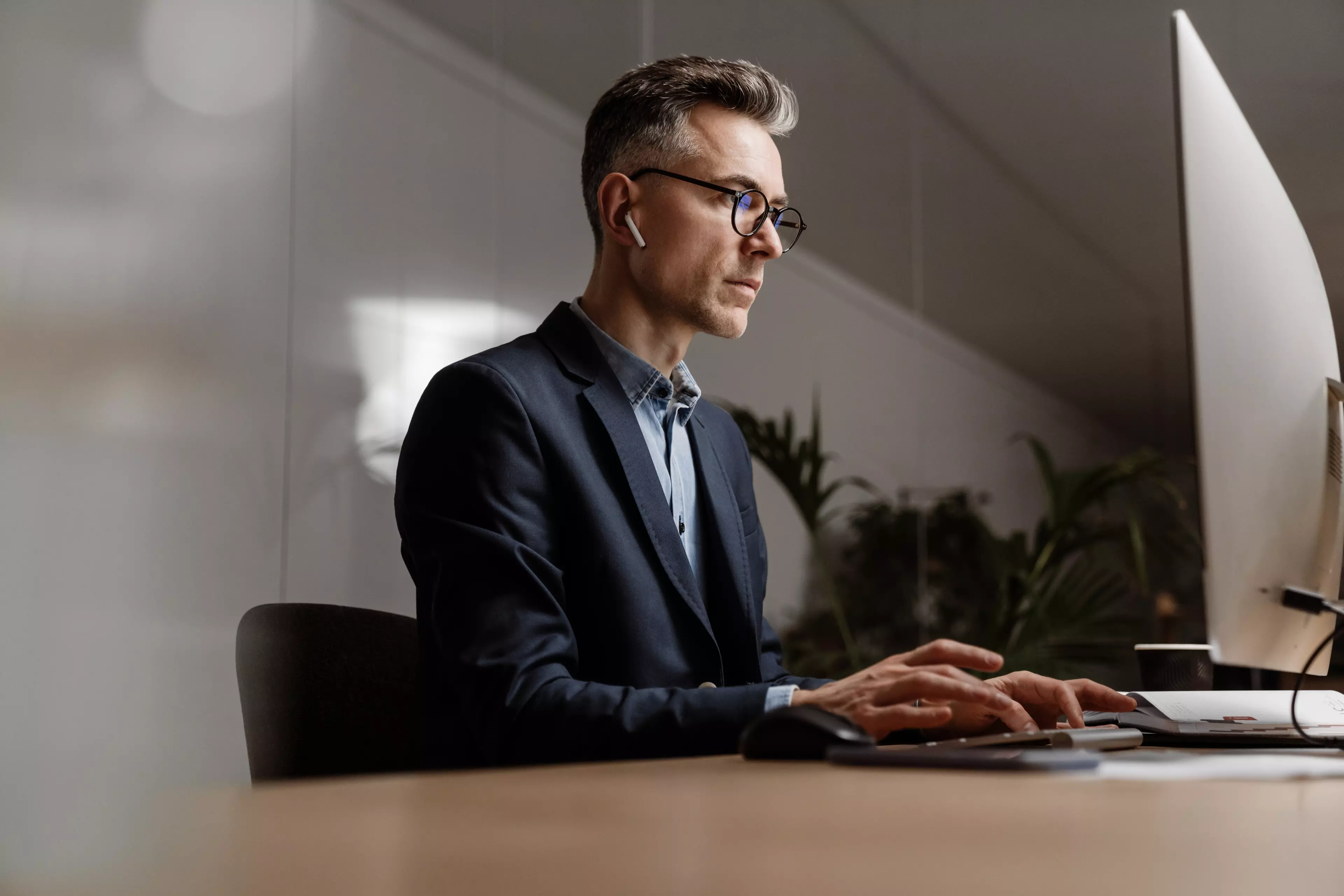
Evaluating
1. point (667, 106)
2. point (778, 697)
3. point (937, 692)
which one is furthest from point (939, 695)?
point (667, 106)

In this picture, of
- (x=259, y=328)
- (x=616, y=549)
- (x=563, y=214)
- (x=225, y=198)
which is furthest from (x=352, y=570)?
(x=616, y=549)

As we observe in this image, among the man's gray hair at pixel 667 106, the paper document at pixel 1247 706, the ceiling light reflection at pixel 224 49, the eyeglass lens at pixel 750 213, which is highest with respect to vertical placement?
the ceiling light reflection at pixel 224 49

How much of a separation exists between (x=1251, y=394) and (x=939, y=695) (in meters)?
0.34

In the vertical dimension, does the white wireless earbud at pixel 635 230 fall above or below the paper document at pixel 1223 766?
above

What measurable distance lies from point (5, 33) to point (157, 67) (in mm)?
308

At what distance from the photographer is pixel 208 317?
268 cm

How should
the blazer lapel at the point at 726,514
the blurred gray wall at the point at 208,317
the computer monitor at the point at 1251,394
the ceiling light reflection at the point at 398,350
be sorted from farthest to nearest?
1. the ceiling light reflection at the point at 398,350
2. the blurred gray wall at the point at 208,317
3. the blazer lapel at the point at 726,514
4. the computer monitor at the point at 1251,394

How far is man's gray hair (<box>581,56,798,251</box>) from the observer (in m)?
1.63

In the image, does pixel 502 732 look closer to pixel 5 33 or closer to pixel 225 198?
pixel 225 198

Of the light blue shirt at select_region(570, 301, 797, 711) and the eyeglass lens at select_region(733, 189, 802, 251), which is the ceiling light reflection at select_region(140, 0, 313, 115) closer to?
the light blue shirt at select_region(570, 301, 797, 711)

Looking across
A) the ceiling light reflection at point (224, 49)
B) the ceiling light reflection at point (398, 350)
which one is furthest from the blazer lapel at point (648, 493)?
the ceiling light reflection at point (224, 49)

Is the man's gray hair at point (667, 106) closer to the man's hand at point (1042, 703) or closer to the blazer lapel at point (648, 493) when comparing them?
the blazer lapel at point (648, 493)

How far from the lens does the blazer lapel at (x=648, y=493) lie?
4.47 feet

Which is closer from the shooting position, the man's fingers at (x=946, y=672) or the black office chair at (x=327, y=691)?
the man's fingers at (x=946, y=672)
